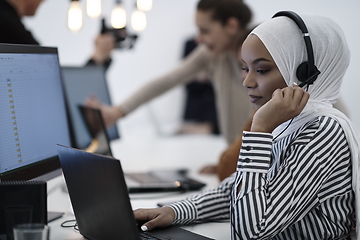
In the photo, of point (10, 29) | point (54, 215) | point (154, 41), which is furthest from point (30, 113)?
point (154, 41)

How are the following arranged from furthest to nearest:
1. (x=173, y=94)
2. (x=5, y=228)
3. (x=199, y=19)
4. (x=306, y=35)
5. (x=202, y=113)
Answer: (x=173, y=94) < (x=202, y=113) < (x=199, y=19) < (x=306, y=35) < (x=5, y=228)

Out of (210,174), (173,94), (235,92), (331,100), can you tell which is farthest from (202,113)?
(331,100)

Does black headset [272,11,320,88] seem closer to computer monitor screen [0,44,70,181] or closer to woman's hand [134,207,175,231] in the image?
woman's hand [134,207,175,231]

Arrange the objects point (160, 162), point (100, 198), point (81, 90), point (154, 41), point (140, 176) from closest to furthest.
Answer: point (100, 198)
point (140, 176)
point (81, 90)
point (160, 162)
point (154, 41)

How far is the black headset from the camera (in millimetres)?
915

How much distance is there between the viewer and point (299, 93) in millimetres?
894

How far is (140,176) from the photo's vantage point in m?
1.63

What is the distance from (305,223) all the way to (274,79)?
1.04ft

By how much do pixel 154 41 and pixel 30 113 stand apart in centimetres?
464

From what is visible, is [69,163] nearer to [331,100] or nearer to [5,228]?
[5,228]

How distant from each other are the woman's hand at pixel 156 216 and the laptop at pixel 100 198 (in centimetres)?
3

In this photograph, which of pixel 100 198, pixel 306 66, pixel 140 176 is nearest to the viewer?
pixel 100 198

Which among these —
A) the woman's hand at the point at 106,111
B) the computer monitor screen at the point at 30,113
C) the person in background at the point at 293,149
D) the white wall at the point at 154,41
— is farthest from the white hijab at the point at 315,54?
the white wall at the point at 154,41

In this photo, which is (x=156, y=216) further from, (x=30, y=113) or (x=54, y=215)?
(x=30, y=113)
